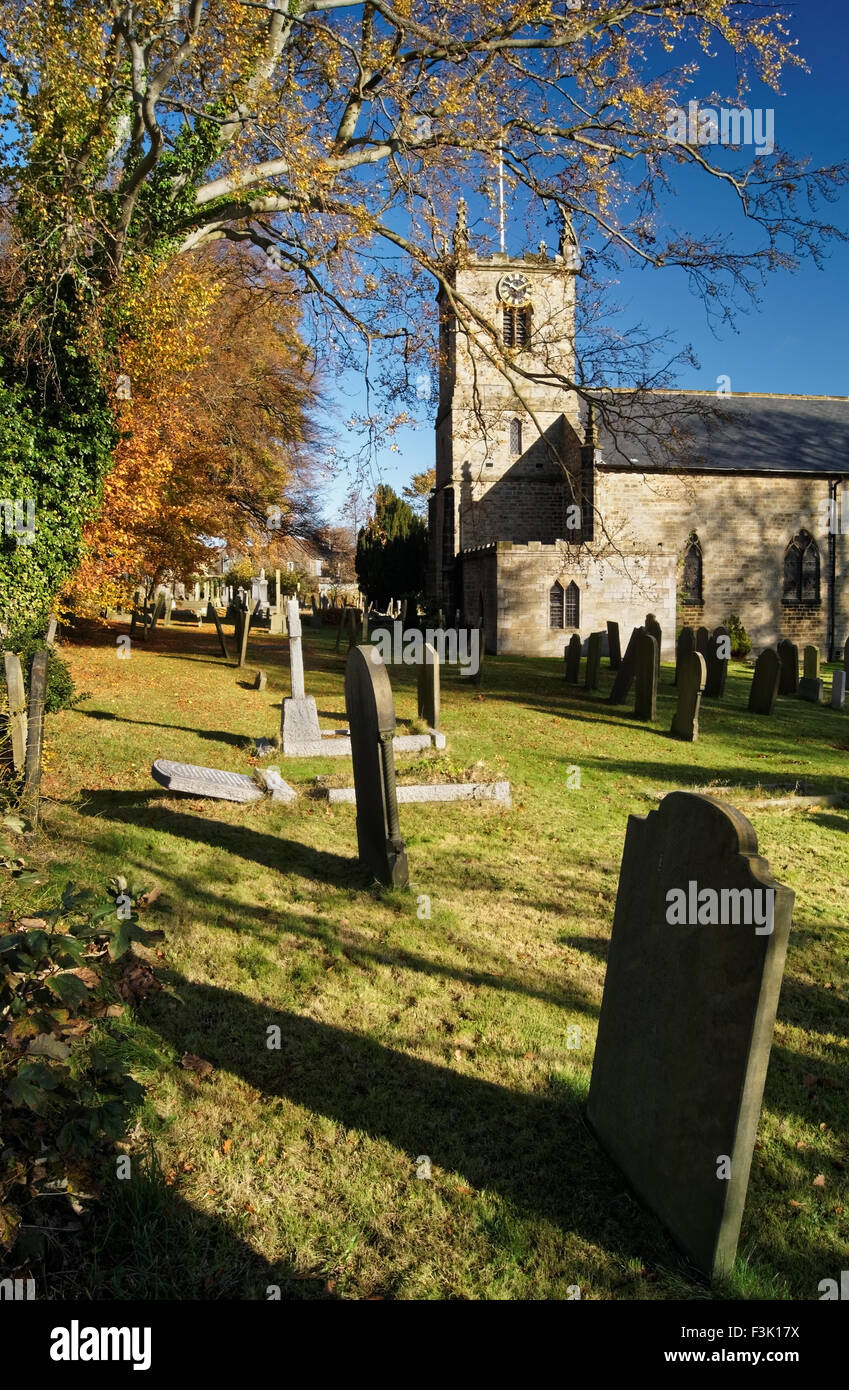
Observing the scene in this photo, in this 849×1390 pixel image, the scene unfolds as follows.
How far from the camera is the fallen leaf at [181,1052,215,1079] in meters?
3.62

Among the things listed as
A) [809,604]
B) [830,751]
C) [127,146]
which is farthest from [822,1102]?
[809,604]

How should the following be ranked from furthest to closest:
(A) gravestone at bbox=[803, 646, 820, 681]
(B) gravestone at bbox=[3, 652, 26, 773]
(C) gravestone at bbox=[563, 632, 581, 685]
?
(C) gravestone at bbox=[563, 632, 581, 685], (A) gravestone at bbox=[803, 646, 820, 681], (B) gravestone at bbox=[3, 652, 26, 773]

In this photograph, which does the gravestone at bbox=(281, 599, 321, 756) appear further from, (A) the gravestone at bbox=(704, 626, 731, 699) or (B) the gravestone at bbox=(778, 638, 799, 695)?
(B) the gravestone at bbox=(778, 638, 799, 695)

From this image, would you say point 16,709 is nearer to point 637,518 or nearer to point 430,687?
point 430,687

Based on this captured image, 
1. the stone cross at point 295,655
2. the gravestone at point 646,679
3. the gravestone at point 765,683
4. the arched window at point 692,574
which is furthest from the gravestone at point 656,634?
the arched window at point 692,574

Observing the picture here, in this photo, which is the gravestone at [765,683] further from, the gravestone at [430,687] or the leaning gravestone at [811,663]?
the gravestone at [430,687]

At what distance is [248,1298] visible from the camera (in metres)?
2.43

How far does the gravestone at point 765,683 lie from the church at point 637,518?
38.6ft

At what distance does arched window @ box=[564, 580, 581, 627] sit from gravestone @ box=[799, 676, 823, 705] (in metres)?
11.1

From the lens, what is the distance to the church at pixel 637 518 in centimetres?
2778

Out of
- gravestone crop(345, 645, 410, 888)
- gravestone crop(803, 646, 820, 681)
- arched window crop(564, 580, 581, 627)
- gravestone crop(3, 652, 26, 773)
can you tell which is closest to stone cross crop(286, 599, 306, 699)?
gravestone crop(3, 652, 26, 773)

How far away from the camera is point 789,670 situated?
Result: 17.9 metres

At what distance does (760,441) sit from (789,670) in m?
20.1
